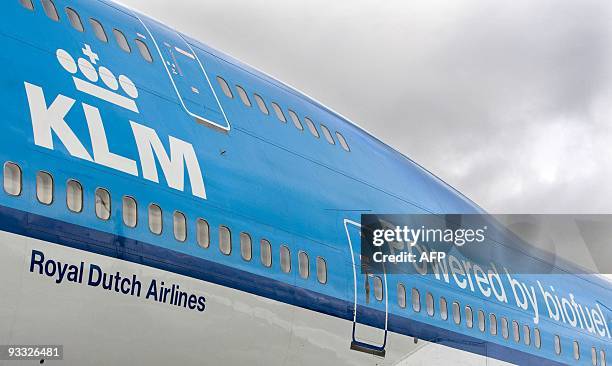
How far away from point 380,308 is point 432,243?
7.93 ft

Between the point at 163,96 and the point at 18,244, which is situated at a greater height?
the point at 163,96

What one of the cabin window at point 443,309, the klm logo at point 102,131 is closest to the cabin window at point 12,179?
the klm logo at point 102,131

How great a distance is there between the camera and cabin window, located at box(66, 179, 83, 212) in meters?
9.82

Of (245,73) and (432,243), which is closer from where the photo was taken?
(245,73)

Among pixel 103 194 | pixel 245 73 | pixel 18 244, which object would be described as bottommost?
pixel 18 244

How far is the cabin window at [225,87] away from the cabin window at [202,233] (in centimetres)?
251

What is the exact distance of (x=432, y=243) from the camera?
16422 mm

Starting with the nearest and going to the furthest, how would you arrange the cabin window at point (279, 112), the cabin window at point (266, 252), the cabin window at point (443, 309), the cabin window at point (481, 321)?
1. the cabin window at point (266, 252)
2. the cabin window at point (279, 112)
3. the cabin window at point (443, 309)
4. the cabin window at point (481, 321)

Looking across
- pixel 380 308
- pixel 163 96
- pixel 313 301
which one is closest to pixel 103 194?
pixel 163 96

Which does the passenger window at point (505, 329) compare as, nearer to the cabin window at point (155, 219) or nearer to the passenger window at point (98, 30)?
the cabin window at point (155, 219)

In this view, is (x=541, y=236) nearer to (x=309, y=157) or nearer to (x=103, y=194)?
(x=309, y=157)

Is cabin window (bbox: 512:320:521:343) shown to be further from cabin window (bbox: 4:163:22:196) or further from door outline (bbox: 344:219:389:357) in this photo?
cabin window (bbox: 4:163:22:196)

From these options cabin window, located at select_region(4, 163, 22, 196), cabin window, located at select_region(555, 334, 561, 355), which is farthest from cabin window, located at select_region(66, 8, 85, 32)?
Result: cabin window, located at select_region(555, 334, 561, 355)

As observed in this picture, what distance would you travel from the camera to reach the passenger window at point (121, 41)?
11727 mm
